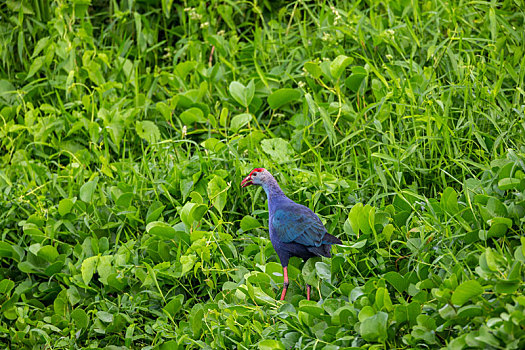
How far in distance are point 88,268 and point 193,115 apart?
133 cm

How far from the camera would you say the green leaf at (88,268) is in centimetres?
346

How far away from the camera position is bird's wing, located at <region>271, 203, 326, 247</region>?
3.10 meters

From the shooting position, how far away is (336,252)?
317 cm

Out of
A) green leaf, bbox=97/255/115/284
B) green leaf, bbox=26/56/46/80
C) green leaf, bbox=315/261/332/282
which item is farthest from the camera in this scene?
green leaf, bbox=26/56/46/80

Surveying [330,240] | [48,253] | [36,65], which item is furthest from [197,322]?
[36,65]

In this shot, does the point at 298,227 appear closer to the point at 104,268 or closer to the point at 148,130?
the point at 104,268

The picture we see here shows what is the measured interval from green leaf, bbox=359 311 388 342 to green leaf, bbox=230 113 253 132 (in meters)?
1.92

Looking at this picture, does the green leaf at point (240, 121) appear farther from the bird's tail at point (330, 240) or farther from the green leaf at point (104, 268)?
the bird's tail at point (330, 240)

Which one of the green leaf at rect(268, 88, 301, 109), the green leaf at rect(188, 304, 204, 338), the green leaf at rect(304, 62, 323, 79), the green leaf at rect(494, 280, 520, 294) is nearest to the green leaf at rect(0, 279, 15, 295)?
the green leaf at rect(188, 304, 204, 338)

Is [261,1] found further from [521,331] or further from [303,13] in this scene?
[521,331]

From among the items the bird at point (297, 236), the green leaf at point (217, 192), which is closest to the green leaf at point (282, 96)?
the green leaf at point (217, 192)

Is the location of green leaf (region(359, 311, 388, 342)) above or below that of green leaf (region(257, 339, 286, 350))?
above

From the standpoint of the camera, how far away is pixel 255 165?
153 inches

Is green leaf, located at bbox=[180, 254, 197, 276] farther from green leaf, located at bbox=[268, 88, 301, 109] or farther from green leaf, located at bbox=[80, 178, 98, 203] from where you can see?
green leaf, located at bbox=[268, 88, 301, 109]
